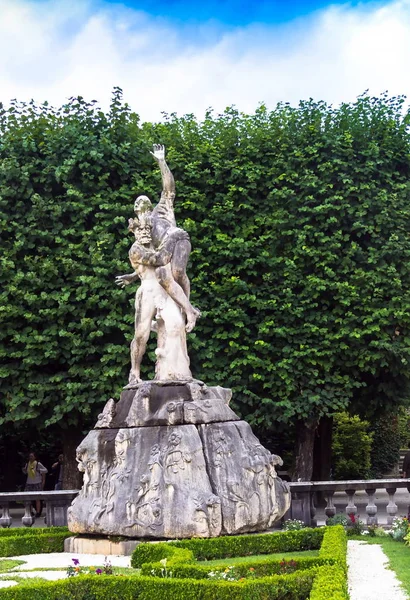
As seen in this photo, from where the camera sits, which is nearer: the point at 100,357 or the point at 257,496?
the point at 257,496

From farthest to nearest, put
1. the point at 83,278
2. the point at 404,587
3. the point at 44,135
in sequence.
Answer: the point at 44,135 → the point at 83,278 → the point at 404,587

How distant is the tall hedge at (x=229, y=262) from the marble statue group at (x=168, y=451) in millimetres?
4379

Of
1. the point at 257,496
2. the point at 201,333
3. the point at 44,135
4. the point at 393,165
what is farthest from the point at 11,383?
the point at 393,165

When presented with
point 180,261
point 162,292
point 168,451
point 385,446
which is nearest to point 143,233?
point 180,261

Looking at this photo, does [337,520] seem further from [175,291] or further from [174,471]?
[175,291]

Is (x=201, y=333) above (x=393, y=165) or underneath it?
underneath

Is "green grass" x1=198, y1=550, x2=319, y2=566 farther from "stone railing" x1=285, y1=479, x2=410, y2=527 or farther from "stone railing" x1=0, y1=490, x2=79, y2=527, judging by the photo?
"stone railing" x1=0, y1=490, x2=79, y2=527

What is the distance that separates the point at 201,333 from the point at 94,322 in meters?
2.33

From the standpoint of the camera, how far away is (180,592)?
761 centimetres

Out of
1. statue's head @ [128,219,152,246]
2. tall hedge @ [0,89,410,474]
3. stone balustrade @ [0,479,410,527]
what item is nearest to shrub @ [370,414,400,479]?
tall hedge @ [0,89,410,474]

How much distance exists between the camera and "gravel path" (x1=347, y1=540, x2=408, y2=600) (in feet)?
27.5

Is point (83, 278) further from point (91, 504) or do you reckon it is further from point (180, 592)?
point (180, 592)

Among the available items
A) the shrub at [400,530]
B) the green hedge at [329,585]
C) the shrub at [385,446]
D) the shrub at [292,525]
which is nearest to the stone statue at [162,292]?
the shrub at [292,525]

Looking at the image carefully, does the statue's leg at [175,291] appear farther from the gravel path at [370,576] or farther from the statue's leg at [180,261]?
the gravel path at [370,576]
